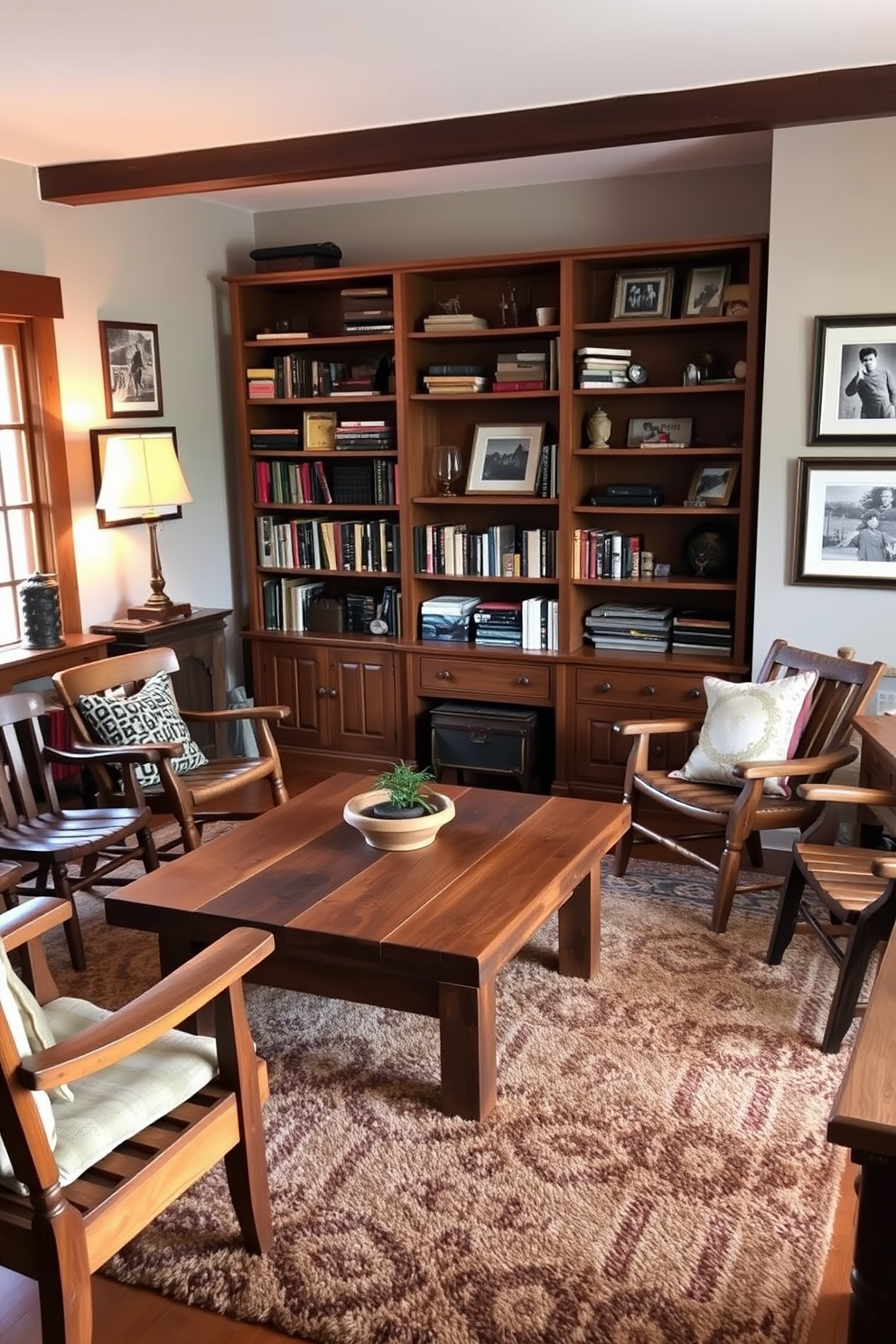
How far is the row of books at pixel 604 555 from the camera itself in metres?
4.67

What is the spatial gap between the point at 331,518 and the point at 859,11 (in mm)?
→ 3159

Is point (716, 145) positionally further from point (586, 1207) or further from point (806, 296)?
point (586, 1207)

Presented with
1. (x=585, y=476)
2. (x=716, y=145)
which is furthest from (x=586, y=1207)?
(x=716, y=145)

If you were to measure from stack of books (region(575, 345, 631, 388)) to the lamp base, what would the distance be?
188 cm

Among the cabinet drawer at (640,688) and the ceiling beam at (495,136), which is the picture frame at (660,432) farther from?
the ceiling beam at (495,136)

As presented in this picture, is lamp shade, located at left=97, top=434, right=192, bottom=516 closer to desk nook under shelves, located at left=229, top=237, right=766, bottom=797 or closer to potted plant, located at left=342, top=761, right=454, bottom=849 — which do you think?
desk nook under shelves, located at left=229, top=237, right=766, bottom=797

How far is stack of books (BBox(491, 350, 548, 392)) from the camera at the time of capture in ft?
15.4

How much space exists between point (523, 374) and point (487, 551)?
0.75m

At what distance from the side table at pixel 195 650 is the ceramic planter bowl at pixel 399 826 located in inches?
74.3

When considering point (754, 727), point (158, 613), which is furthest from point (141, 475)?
point (754, 727)

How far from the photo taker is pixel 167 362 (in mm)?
5035

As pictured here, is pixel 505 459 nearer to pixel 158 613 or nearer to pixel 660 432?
pixel 660 432

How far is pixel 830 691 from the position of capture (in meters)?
3.68

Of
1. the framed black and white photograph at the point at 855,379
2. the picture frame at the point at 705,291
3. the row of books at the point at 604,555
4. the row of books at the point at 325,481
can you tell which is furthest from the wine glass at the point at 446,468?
the framed black and white photograph at the point at 855,379
